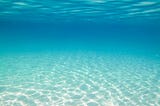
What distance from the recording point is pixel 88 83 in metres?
10.6

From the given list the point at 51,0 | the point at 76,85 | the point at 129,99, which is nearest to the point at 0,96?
the point at 76,85

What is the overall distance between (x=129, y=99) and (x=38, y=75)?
6.62 m

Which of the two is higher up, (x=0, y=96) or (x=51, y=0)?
(x=51, y=0)

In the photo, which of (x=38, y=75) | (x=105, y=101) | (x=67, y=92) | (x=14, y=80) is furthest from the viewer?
(x=38, y=75)

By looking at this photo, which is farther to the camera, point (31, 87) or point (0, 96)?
point (31, 87)

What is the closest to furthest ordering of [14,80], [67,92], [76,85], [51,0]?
[67,92], [76,85], [14,80], [51,0]

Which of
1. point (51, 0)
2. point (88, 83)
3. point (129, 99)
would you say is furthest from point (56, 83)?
point (51, 0)

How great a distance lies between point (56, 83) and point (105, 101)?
11.9 feet

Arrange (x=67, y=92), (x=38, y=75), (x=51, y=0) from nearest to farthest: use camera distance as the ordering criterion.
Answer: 1. (x=67, y=92)
2. (x=38, y=75)
3. (x=51, y=0)

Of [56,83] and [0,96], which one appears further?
[56,83]

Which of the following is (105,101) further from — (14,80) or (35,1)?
(35,1)

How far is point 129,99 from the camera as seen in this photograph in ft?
27.5

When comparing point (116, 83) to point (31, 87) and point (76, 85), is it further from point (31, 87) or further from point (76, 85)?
point (31, 87)

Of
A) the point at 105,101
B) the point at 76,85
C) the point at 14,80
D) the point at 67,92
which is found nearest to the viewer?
the point at 105,101
